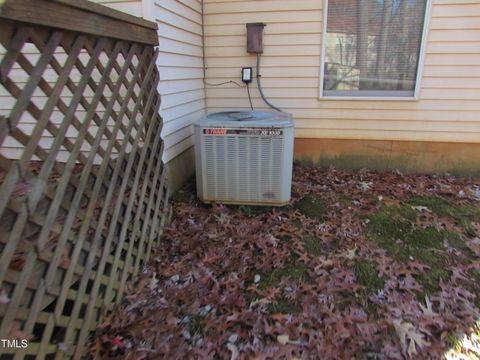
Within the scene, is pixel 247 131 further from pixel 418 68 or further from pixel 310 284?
pixel 418 68

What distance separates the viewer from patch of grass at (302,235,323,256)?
2.60m

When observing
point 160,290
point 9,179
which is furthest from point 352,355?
point 9,179

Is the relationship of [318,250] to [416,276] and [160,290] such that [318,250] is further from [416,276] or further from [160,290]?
[160,290]

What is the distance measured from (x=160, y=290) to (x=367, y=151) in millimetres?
3118

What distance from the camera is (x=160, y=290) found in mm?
2232

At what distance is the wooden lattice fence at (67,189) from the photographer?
4.51 feet

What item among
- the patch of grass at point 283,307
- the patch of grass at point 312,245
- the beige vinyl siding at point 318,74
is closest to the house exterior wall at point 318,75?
the beige vinyl siding at point 318,74

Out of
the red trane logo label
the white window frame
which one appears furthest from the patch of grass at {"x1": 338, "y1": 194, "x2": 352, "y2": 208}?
the red trane logo label

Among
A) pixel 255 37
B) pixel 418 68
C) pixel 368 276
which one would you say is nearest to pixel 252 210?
pixel 368 276

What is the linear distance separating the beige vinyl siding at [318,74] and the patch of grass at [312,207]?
111cm

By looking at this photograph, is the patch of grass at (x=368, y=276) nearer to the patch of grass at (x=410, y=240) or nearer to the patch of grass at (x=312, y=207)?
the patch of grass at (x=410, y=240)

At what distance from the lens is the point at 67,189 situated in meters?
1.75

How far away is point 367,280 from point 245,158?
146 centimetres

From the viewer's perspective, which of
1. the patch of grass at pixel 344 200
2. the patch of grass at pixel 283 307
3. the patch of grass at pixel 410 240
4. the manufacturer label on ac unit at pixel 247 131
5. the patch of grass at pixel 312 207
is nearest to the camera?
the patch of grass at pixel 283 307
